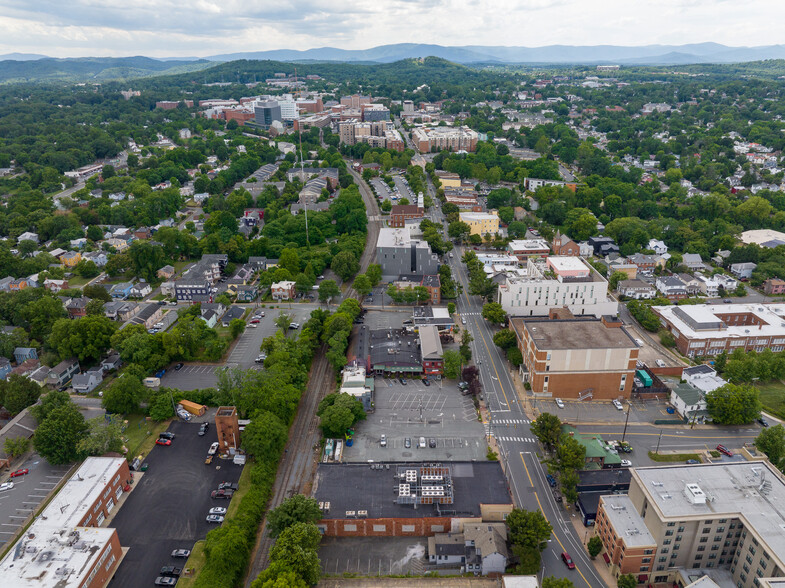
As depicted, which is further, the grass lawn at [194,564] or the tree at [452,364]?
the tree at [452,364]

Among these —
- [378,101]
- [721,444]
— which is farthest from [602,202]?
[378,101]

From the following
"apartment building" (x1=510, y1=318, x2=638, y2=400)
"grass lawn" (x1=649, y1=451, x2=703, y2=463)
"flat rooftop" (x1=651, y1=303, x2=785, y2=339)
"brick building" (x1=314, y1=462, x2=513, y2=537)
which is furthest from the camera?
"flat rooftop" (x1=651, y1=303, x2=785, y2=339)

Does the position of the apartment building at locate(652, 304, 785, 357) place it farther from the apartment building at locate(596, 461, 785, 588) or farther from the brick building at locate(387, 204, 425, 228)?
the brick building at locate(387, 204, 425, 228)

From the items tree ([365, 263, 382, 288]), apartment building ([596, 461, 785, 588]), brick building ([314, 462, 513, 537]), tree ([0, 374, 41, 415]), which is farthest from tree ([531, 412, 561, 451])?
tree ([0, 374, 41, 415])

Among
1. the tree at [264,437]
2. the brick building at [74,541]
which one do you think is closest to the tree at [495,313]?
the tree at [264,437]

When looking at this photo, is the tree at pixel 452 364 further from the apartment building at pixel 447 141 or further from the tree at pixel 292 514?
the apartment building at pixel 447 141

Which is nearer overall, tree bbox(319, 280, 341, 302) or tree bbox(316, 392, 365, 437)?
tree bbox(316, 392, 365, 437)
